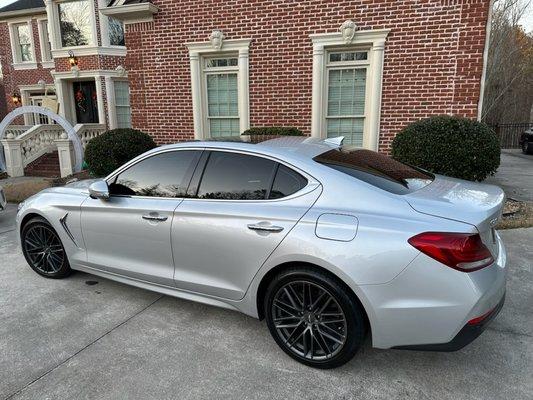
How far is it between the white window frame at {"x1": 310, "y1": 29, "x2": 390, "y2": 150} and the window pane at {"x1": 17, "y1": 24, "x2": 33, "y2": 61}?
18.2 meters

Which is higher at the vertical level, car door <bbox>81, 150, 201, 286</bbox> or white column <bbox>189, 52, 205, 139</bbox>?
white column <bbox>189, 52, 205, 139</bbox>

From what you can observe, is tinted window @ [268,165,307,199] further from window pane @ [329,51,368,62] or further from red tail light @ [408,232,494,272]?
window pane @ [329,51,368,62]

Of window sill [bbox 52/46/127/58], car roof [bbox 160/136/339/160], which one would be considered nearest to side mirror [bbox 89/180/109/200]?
car roof [bbox 160/136/339/160]

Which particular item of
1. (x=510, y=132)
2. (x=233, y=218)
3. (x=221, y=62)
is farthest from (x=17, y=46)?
(x=510, y=132)

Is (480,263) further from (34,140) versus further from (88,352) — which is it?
(34,140)

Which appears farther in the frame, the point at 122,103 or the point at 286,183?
the point at 122,103

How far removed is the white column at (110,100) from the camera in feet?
54.9

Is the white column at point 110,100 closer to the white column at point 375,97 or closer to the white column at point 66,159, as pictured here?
the white column at point 66,159

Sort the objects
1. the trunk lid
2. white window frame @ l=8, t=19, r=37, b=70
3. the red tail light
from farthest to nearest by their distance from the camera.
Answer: white window frame @ l=8, t=19, r=37, b=70 < the trunk lid < the red tail light

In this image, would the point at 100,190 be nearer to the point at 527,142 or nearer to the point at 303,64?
the point at 303,64

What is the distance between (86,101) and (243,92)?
40.9 ft

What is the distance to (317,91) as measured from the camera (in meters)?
7.86

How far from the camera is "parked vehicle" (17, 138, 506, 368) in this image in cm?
227

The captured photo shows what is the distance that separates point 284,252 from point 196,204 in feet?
2.88
